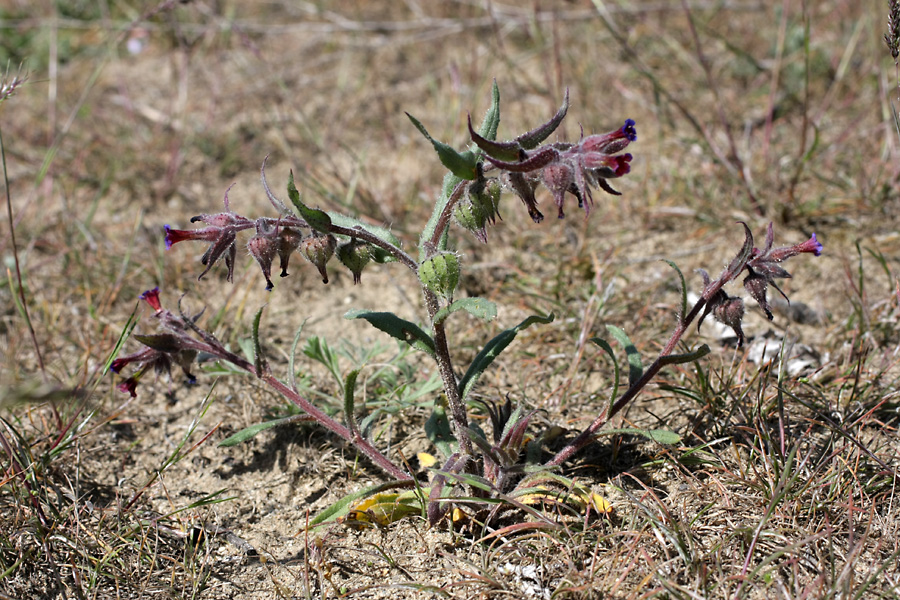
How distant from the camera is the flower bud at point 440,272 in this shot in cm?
196

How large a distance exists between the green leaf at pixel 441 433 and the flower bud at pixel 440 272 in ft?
2.25

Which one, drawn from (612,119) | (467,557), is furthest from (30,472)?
(612,119)

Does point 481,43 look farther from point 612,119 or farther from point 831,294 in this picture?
point 831,294

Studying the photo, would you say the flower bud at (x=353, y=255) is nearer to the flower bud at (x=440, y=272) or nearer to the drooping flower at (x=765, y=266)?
the flower bud at (x=440, y=272)

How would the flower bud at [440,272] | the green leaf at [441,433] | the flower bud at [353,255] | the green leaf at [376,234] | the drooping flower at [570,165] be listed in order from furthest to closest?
1. the green leaf at [441,433]
2. the green leaf at [376,234]
3. the flower bud at [353,255]
4. the flower bud at [440,272]
5. the drooping flower at [570,165]

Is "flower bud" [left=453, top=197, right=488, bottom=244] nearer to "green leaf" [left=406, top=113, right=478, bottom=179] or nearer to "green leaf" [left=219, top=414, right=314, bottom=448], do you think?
"green leaf" [left=406, top=113, right=478, bottom=179]

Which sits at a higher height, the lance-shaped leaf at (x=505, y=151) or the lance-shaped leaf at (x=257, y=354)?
the lance-shaped leaf at (x=505, y=151)

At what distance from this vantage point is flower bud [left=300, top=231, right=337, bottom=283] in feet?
6.62

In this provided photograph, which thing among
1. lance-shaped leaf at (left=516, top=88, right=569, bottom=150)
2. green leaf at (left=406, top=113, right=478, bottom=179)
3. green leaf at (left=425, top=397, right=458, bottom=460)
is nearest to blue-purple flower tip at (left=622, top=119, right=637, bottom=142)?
lance-shaped leaf at (left=516, top=88, right=569, bottom=150)

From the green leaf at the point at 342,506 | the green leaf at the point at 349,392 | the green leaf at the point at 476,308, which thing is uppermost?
the green leaf at the point at 476,308

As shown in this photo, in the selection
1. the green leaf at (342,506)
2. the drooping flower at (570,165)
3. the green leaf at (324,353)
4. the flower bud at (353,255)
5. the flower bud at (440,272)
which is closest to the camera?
the drooping flower at (570,165)

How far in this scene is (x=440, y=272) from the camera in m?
1.96

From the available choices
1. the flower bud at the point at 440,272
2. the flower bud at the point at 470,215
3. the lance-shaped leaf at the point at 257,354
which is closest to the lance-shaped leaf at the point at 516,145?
the flower bud at the point at 470,215

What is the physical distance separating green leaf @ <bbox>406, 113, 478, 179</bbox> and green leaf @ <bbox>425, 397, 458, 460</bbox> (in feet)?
3.09
